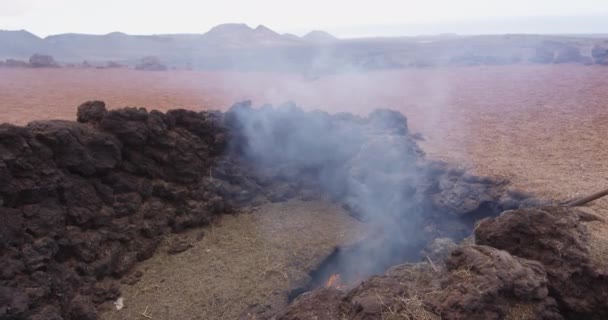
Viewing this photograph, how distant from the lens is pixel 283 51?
49.2m

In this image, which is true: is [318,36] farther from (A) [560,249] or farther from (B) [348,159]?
(A) [560,249]

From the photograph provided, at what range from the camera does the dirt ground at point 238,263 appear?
268 inches

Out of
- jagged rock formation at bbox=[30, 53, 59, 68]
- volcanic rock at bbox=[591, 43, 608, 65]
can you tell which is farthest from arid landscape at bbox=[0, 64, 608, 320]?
jagged rock formation at bbox=[30, 53, 59, 68]

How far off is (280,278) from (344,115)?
5144 mm

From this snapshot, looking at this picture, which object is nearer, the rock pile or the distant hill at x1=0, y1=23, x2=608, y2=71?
the rock pile

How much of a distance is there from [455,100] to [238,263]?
1311 cm

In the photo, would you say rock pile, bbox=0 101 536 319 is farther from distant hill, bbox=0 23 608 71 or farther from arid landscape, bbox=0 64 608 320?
distant hill, bbox=0 23 608 71

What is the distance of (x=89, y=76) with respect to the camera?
25.2 m

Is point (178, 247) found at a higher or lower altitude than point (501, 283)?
lower

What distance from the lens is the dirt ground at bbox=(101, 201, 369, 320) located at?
22.4 feet

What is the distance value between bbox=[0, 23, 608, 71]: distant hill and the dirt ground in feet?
64.3

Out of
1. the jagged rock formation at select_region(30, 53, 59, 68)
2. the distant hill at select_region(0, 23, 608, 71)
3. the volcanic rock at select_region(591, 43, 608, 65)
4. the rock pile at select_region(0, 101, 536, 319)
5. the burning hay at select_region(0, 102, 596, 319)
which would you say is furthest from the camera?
the distant hill at select_region(0, 23, 608, 71)

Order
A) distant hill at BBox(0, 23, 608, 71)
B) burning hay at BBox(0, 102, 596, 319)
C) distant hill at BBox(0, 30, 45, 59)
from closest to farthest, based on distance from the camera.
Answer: burning hay at BBox(0, 102, 596, 319)
distant hill at BBox(0, 23, 608, 71)
distant hill at BBox(0, 30, 45, 59)

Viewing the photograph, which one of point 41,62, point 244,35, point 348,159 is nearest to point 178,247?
point 348,159
